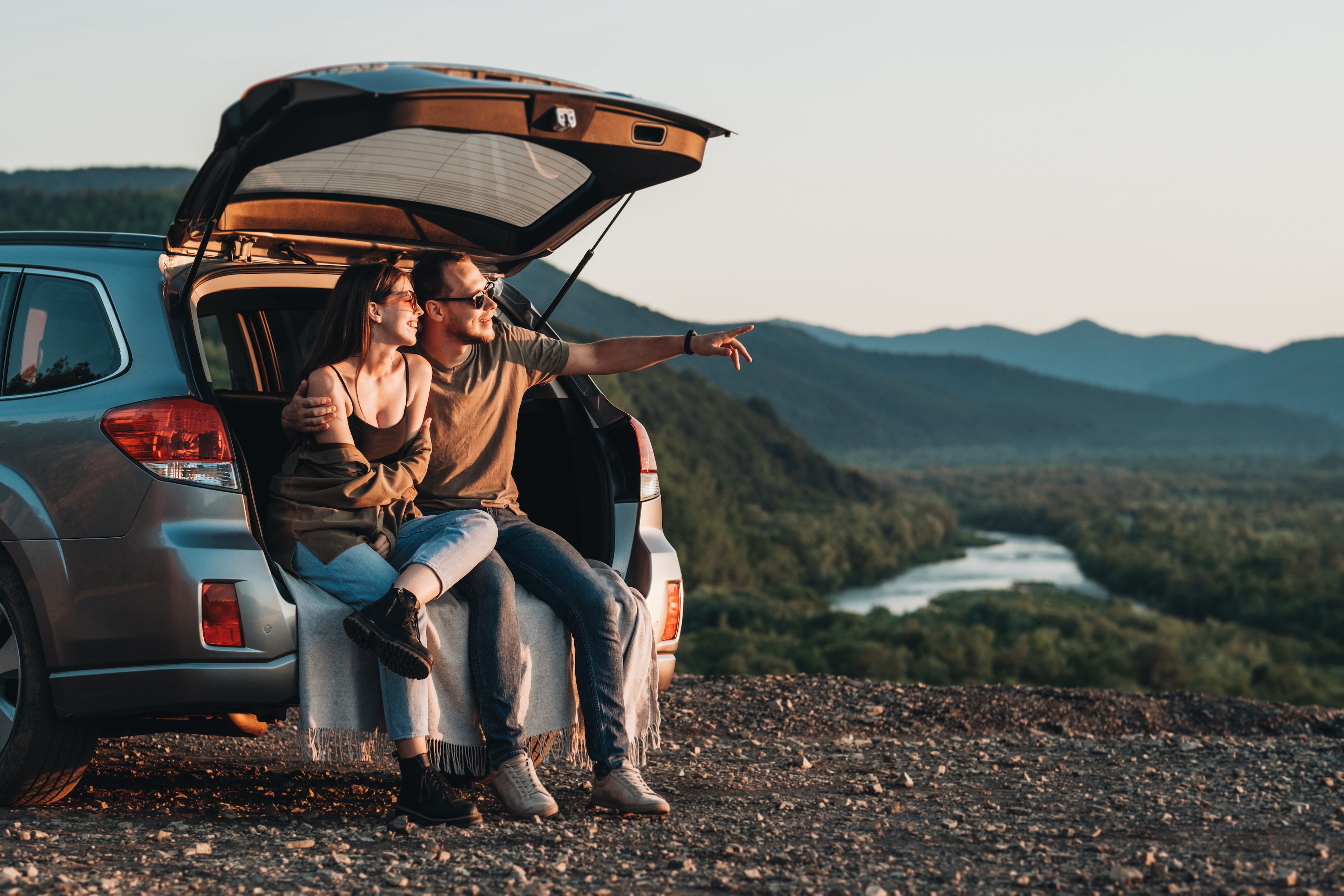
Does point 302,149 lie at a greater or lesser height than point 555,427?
greater

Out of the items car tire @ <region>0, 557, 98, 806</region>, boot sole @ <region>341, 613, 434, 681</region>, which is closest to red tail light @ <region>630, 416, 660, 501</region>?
boot sole @ <region>341, 613, 434, 681</region>

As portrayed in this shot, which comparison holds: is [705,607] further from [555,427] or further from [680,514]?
[555,427]

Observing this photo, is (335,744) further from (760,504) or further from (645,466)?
(760,504)

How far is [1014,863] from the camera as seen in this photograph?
371cm

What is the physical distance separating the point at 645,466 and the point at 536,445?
0.51 m

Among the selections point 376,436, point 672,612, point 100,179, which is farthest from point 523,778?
point 100,179

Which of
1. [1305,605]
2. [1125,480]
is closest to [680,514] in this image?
[1305,605]

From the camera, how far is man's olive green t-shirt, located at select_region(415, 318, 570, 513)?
443 cm

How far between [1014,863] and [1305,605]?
5685 cm

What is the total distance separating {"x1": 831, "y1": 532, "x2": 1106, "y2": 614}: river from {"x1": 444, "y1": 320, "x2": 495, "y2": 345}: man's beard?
41030 millimetres

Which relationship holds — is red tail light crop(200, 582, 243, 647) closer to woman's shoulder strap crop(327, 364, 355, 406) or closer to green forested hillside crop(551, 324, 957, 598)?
woman's shoulder strap crop(327, 364, 355, 406)

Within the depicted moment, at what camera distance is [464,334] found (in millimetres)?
4488

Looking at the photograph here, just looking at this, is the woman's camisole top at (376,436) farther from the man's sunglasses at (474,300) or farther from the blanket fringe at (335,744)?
A: the blanket fringe at (335,744)

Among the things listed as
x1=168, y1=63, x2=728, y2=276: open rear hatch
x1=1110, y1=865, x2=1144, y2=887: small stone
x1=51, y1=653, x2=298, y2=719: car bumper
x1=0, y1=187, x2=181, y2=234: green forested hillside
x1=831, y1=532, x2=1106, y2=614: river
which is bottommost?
x1=831, y1=532, x2=1106, y2=614: river
